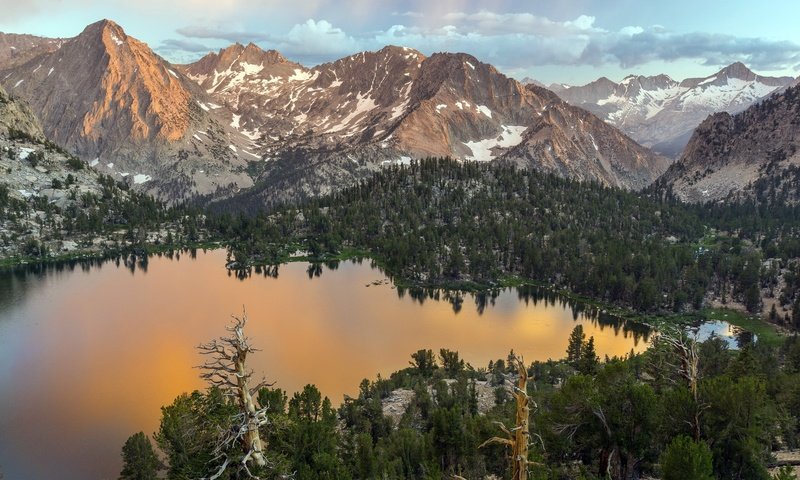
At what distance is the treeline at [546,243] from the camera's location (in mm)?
121750

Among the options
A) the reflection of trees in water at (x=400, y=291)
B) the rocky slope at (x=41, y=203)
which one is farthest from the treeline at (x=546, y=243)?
the rocky slope at (x=41, y=203)

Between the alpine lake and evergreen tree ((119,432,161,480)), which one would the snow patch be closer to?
the alpine lake

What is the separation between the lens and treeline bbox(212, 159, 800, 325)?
121750 mm

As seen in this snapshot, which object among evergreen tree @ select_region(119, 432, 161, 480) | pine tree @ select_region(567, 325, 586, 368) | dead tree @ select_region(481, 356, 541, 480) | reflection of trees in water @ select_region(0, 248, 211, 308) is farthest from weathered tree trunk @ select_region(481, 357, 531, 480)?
reflection of trees in water @ select_region(0, 248, 211, 308)

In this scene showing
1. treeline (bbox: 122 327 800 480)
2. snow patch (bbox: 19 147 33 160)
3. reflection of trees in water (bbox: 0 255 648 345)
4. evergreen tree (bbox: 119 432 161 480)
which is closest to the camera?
treeline (bbox: 122 327 800 480)

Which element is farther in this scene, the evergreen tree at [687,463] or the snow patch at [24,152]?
the snow patch at [24,152]

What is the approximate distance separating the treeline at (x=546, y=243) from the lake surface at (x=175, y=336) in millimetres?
11394

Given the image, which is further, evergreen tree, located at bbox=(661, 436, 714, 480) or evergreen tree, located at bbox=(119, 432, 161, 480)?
evergreen tree, located at bbox=(119, 432, 161, 480)

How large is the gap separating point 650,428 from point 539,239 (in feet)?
A: 423

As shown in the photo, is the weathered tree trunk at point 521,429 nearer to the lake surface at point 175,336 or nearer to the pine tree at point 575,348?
the lake surface at point 175,336

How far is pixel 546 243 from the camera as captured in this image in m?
156

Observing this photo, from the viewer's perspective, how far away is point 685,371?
23.6 meters

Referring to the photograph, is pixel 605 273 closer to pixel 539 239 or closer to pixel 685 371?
pixel 539 239

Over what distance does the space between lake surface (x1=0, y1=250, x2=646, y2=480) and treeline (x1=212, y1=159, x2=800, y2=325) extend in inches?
449
